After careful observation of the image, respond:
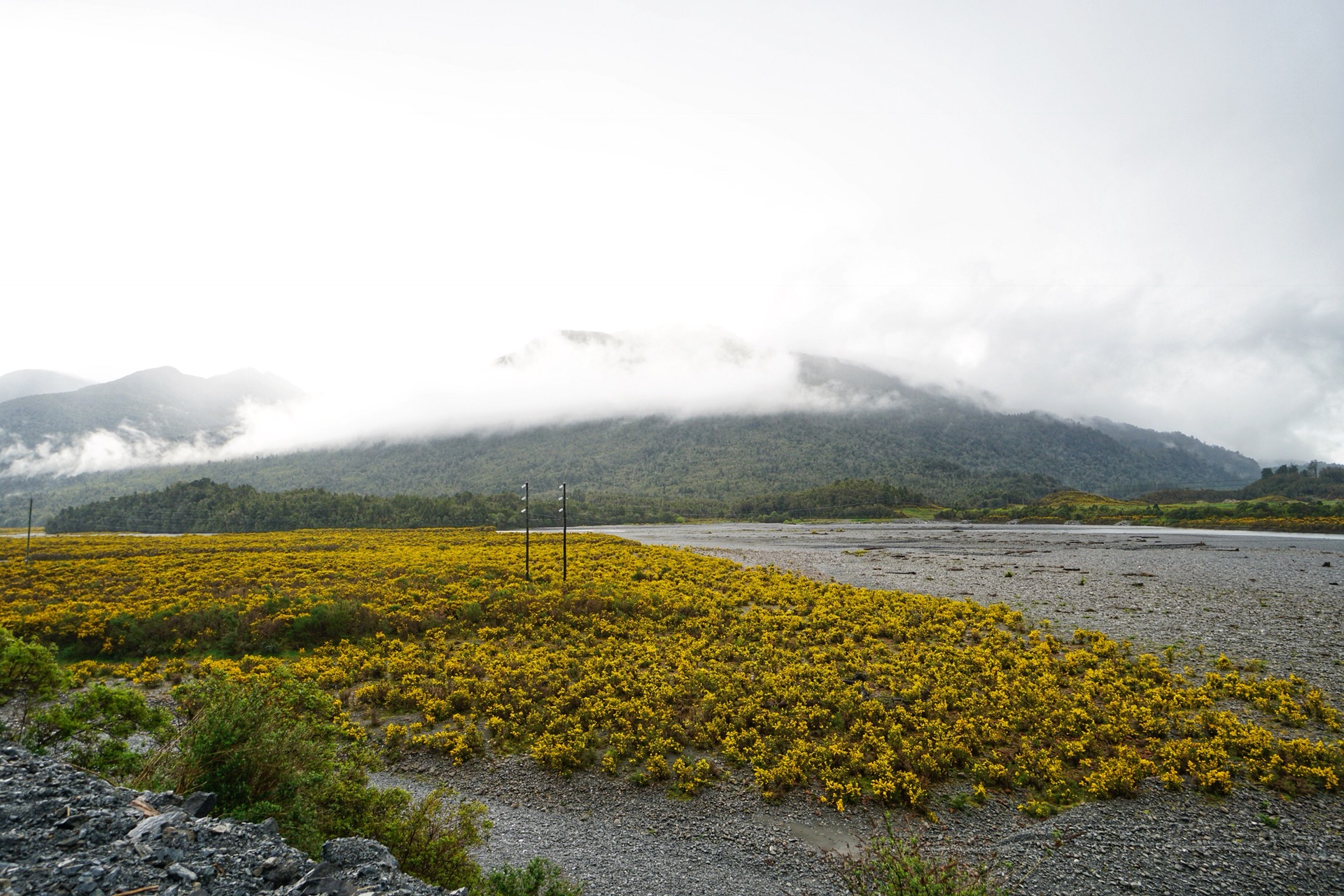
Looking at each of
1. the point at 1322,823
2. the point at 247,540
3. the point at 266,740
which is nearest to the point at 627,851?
the point at 266,740

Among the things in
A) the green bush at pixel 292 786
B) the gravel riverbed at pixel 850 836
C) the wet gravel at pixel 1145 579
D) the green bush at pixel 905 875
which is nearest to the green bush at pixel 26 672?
the green bush at pixel 292 786

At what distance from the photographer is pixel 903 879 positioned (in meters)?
7.64

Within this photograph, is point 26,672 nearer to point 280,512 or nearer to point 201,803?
point 201,803

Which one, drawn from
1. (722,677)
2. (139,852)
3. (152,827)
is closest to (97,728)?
(152,827)

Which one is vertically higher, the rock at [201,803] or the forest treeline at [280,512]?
the rock at [201,803]

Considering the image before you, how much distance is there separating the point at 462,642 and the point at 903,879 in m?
17.6

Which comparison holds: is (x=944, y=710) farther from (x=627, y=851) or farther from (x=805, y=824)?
(x=627, y=851)

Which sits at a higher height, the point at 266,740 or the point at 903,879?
the point at 266,740

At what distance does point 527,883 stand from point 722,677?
9600 millimetres

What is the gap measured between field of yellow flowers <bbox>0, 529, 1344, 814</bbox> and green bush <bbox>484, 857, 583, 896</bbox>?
391 cm

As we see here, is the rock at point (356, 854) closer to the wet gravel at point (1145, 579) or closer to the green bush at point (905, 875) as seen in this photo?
the green bush at point (905, 875)

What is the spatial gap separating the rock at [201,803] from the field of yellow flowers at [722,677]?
20.9 ft

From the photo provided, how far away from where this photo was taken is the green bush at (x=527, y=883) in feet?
24.8

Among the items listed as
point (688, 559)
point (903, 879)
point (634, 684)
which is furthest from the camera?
point (688, 559)
